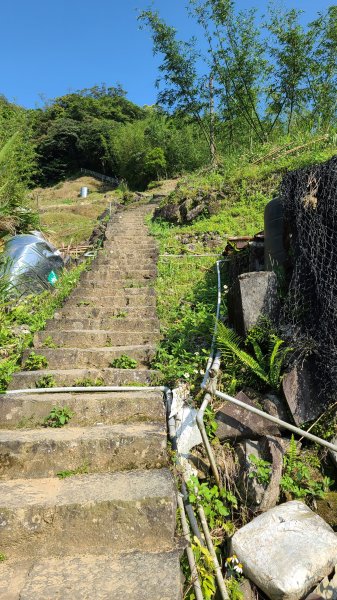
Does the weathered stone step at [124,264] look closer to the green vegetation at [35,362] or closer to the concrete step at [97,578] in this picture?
the green vegetation at [35,362]

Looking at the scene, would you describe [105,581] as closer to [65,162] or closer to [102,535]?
[102,535]

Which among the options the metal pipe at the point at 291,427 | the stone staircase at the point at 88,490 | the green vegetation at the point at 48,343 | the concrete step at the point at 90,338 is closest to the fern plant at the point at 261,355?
the metal pipe at the point at 291,427

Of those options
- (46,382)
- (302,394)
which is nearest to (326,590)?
(302,394)

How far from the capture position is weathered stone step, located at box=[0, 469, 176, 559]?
202cm

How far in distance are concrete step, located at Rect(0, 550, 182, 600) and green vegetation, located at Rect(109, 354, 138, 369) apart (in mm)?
1802

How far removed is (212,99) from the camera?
47.4ft

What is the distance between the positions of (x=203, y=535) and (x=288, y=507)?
20.5 inches

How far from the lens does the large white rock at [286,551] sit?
1.83 metres

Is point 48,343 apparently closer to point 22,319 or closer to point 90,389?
point 22,319

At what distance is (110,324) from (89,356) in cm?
82

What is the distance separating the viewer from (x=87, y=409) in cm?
292

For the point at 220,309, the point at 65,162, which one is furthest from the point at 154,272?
the point at 65,162

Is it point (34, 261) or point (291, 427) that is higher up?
point (34, 261)

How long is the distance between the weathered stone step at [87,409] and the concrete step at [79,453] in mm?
300
